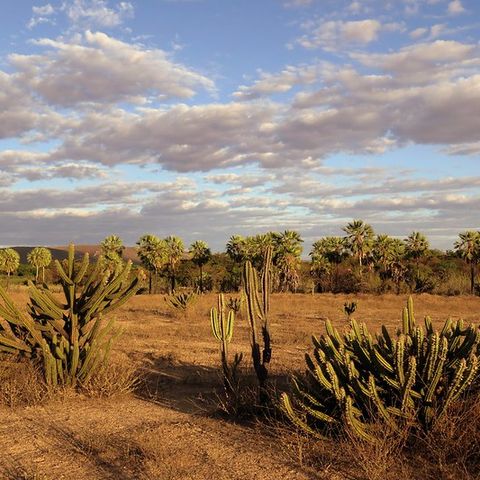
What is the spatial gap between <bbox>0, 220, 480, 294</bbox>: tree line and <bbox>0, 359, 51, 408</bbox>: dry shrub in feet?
138

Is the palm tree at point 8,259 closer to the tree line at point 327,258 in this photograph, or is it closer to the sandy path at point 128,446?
the tree line at point 327,258

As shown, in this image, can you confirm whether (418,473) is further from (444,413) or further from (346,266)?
(346,266)

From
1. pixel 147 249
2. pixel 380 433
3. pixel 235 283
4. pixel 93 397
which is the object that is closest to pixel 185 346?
pixel 93 397

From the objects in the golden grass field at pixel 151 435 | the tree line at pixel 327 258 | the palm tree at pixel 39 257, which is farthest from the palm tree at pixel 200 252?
the golden grass field at pixel 151 435

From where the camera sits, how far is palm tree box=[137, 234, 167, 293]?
56366mm

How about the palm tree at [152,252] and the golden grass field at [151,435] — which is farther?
the palm tree at [152,252]

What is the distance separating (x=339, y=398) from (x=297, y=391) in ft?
2.56

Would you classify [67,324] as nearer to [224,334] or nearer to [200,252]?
[224,334]

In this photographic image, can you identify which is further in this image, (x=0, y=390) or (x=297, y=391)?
(x=0, y=390)

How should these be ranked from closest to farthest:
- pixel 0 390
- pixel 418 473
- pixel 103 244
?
pixel 418 473 < pixel 0 390 < pixel 103 244

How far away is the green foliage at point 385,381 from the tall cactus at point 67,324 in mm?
4204

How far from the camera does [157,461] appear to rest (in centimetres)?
587

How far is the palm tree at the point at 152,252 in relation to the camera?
185 feet

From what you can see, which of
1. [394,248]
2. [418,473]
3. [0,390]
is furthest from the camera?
[394,248]
